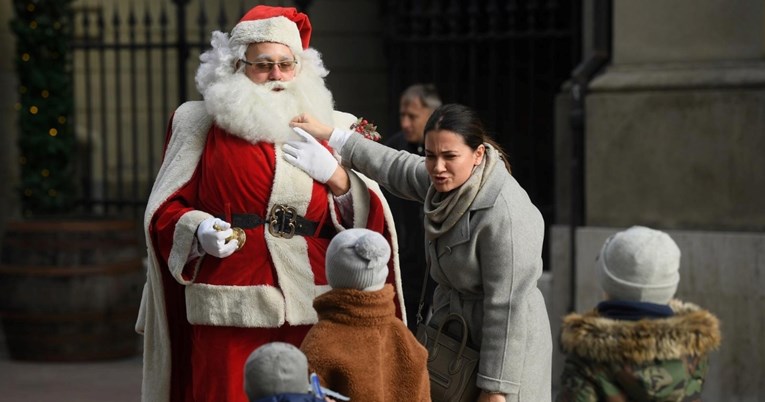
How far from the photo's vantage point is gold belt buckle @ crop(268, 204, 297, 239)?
440 centimetres

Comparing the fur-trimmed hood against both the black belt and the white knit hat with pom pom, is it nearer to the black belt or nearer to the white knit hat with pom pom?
the white knit hat with pom pom

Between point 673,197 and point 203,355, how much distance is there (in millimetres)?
3238

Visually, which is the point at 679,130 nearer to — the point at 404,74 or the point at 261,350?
the point at 404,74

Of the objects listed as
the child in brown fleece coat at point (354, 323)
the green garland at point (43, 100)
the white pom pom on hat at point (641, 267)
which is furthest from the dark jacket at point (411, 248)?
the white pom pom on hat at point (641, 267)

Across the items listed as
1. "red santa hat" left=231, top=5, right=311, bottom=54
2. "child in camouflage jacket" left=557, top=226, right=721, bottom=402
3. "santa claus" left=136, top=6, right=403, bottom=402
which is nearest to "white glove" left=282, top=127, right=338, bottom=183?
"santa claus" left=136, top=6, right=403, bottom=402

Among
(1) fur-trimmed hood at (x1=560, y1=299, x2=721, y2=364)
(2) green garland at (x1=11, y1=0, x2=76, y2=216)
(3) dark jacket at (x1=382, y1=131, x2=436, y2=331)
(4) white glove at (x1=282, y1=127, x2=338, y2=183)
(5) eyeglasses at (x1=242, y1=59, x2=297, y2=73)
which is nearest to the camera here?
(1) fur-trimmed hood at (x1=560, y1=299, x2=721, y2=364)

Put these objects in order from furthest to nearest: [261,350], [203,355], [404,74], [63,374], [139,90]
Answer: [139,90], [404,74], [63,374], [203,355], [261,350]

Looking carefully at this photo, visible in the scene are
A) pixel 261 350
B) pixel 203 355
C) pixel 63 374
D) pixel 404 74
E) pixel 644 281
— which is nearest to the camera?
pixel 261 350

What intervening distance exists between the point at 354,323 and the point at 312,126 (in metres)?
1.25

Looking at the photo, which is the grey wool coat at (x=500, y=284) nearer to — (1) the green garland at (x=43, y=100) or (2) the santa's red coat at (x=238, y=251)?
(2) the santa's red coat at (x=238, y=251)

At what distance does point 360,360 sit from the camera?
3289mm

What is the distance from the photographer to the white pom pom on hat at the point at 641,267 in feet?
10.4

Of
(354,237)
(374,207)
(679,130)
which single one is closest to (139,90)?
(679,130)

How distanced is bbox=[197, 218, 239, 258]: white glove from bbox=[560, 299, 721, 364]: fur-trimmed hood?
1380mm
